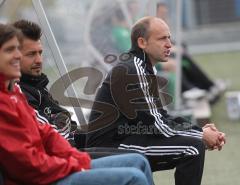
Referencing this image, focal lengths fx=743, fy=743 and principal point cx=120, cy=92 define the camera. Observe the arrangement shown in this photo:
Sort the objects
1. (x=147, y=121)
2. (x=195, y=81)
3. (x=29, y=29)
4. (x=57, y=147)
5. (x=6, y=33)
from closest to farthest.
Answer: (x=6, y=33) → (x=57, y=147) → (x=29, y=29) → (x=147, y=121) → (x=195, y=81)

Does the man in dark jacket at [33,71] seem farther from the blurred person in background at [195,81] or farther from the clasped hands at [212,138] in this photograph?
the blurred person in background at [195,81]

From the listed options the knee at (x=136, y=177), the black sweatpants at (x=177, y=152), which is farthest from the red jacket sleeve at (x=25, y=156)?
the black sweatpants at (x=177, y=152)

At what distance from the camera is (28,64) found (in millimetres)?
4648

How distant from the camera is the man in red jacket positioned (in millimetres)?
3885

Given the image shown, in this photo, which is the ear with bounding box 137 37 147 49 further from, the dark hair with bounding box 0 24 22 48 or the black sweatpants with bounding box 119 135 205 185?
the dark hair with bounding box 0 24 22 48

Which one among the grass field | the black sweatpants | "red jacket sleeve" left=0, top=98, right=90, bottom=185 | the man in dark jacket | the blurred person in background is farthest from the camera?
the blurred person in background

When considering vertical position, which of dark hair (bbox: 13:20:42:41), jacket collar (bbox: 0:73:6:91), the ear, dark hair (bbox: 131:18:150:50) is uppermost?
dark hair (bbox: 13:20:42:41)

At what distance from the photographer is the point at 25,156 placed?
389 cm

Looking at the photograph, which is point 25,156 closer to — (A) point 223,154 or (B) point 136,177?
(B) point 136,177

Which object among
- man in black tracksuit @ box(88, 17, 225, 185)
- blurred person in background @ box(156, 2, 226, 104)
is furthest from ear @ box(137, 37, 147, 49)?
blurred person in background @ box(156, 2, 226, 104)

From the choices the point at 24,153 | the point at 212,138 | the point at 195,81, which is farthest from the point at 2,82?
the point at 195,81

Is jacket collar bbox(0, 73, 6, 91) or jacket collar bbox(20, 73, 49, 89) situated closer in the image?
jacket collar bbox(0, 73, 6, 91)

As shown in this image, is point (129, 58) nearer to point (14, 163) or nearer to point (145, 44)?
point (145, 44)

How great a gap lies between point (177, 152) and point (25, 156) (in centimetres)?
144
